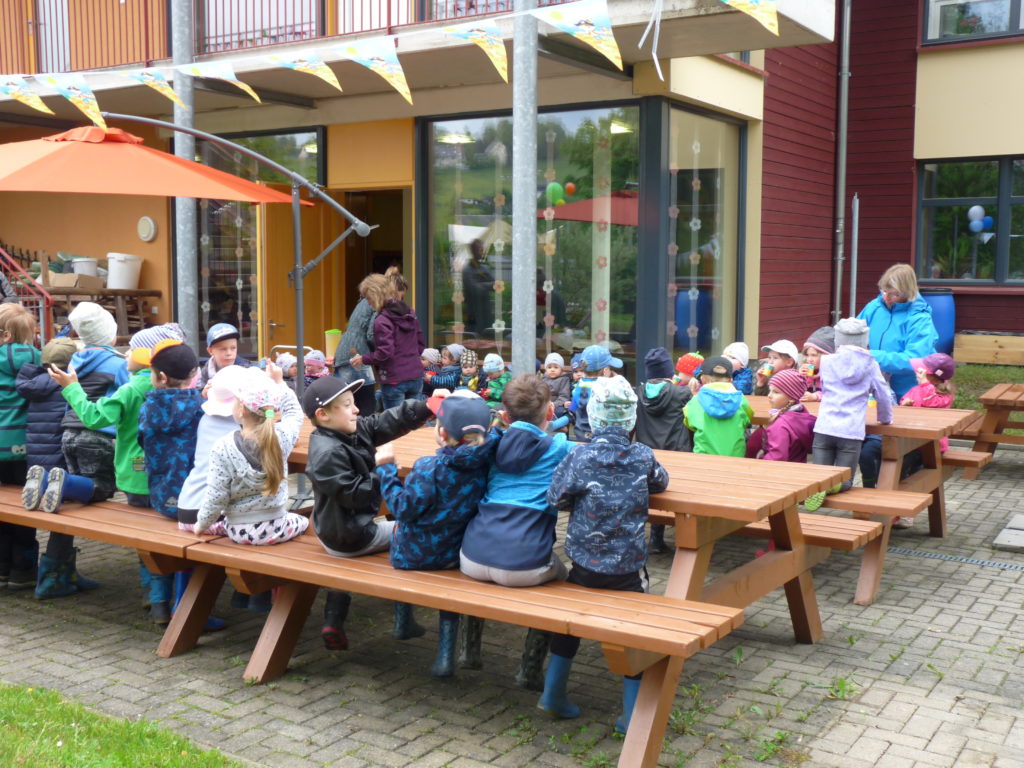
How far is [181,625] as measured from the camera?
201 inches

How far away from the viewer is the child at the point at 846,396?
636 centimetres

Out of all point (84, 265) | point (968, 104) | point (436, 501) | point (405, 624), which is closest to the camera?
point (436, 501)

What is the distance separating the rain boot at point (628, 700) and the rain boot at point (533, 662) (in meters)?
0.57

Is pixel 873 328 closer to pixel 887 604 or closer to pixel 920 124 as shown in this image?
pixel 887 604

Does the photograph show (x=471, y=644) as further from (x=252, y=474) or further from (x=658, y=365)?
(x=658, y=365)

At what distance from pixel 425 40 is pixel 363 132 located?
3.24 metres

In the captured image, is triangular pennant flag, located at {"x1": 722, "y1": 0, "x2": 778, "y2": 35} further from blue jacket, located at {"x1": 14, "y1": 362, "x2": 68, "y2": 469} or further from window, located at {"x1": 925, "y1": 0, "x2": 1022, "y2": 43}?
window, located at {"x1": 925, "y1": 0, "x2": 1022, "y2": 43}

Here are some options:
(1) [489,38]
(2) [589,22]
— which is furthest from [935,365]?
(1) [489,38]

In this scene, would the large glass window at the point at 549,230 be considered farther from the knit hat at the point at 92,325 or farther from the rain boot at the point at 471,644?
the rain boot at the point at 471,644

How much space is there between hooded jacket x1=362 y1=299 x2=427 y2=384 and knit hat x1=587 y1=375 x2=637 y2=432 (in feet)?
17.9

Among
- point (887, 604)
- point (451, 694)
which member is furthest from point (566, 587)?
point (887, 604)

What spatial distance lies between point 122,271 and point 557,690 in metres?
11.5

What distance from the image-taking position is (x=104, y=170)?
6.38 m

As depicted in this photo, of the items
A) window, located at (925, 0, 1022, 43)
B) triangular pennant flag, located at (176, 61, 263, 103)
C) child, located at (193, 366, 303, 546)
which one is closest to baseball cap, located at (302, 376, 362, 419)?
child, located at (193, 366, 303, 546)
